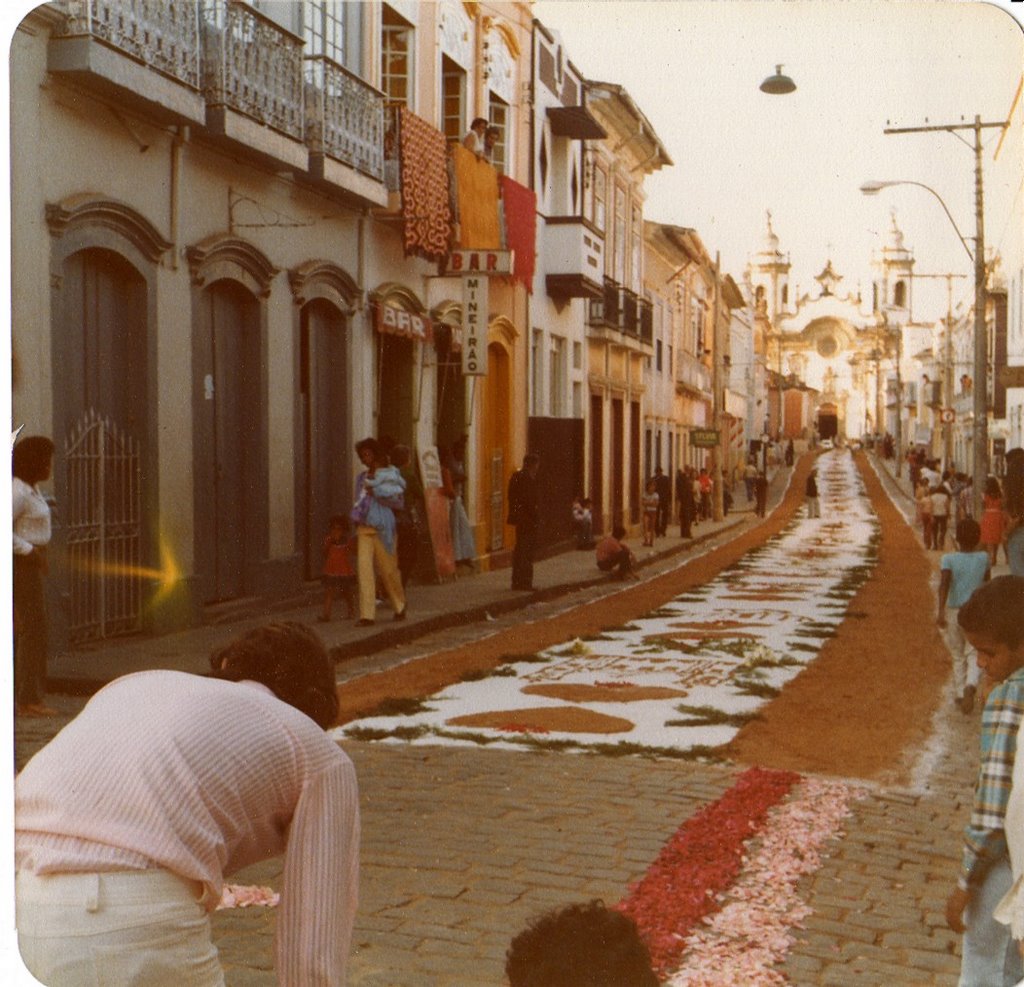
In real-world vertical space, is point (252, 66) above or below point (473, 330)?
above

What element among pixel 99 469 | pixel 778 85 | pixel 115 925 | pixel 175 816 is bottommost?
pixel 115 925

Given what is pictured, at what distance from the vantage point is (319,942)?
201cm

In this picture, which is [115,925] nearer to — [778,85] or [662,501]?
[778,85]

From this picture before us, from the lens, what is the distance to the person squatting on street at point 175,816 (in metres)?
1.83

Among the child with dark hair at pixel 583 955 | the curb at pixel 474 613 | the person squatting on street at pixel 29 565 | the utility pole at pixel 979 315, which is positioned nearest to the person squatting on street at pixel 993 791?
the utility pole at pixel 979 315

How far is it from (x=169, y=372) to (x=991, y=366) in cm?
186

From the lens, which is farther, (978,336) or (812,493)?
(812,493)

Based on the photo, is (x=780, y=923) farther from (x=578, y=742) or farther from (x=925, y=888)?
(x=578, y=742)

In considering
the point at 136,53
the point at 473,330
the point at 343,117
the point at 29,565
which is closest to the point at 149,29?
the point at 136,53

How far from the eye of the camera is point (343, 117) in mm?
4344

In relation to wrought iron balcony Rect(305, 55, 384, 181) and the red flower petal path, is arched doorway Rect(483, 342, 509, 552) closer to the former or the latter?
wrought iron balcony Rect(305, 55, 384, 181)

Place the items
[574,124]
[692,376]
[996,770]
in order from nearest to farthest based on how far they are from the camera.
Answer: [996,770] → [574,124] → [692,376]

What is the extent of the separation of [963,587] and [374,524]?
4.76ft

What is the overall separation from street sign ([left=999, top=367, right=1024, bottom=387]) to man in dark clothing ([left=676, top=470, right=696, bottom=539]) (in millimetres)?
970
